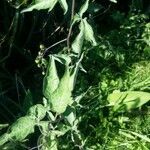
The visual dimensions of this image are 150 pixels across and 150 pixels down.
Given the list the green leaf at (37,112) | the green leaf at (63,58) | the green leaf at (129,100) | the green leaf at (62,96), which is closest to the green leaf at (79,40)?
the green leaf at (63,58)

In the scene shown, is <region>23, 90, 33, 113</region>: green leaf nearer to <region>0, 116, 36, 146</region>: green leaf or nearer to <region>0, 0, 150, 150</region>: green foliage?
<region>0, 0, 150, 150</region>: green foliage

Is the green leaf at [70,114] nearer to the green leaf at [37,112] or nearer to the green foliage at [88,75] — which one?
the green foliage at [88,75]

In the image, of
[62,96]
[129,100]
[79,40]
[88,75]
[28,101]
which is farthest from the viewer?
[88,75]

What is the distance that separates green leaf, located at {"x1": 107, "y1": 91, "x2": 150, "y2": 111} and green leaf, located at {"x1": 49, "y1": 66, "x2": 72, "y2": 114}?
0.66 m

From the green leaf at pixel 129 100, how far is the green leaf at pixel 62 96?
661 millimetres

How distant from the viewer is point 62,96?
1788mm

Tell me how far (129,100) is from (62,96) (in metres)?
0.73

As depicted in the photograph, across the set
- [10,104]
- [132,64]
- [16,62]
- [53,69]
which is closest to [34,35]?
[16,62]

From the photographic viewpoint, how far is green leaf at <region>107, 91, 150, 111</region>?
7.98 ft

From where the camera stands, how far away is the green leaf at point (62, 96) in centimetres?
176

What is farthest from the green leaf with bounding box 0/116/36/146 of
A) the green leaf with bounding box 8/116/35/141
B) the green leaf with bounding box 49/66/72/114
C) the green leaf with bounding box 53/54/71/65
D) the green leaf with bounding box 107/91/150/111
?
the green leaf with bounding box 107/91/150/111

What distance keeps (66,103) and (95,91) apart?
2.37ft

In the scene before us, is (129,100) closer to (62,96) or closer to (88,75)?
(88,75)

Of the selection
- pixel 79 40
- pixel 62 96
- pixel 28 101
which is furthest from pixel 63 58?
pixel 28 101
